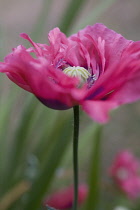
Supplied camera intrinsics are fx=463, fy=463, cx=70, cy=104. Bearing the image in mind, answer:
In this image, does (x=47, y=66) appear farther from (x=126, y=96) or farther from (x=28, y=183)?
(x=28, y=183)

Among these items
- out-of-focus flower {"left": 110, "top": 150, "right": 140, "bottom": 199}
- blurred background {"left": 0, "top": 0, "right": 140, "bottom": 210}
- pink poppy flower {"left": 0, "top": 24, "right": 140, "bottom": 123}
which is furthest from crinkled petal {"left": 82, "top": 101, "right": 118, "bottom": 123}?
out-of-focus flower {"left": 110, "top": 150, "right": 140, "bottom": 199}

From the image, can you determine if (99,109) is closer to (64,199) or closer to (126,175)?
(64,199)

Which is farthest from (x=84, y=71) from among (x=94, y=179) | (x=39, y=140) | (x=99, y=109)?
(x=39, y=140)

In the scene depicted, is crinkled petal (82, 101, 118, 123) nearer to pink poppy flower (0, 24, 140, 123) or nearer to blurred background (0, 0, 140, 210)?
pink poppy flower (0, 24, 140, 123)

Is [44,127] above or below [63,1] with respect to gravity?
below

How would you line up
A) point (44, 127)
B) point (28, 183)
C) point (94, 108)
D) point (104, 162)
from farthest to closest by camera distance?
point (104, 162)
point (44, 127)
point (28, 183)
point (94, 108)

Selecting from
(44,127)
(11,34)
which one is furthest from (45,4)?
(11,34)
